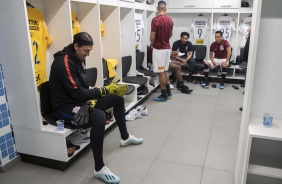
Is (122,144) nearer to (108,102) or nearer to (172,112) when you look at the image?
(108,102)

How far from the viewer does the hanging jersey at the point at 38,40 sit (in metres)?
2.39

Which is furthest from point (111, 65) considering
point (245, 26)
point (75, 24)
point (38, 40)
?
point (245, 26)

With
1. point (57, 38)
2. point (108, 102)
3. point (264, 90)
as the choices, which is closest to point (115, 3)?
point (57, 38)

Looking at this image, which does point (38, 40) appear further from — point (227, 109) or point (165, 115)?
point (227, 109)

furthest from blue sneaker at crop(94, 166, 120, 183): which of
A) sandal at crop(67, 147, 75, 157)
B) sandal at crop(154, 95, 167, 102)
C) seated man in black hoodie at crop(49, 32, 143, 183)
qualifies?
sandal at crop(154, 95, 167, 102)

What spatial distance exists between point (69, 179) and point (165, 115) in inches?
70.9

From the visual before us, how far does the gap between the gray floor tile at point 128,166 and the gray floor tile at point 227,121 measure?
1.28 meters

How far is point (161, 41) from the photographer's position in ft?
13.2

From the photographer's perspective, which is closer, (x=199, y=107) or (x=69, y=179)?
(x=69, y=179)

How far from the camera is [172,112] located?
12.3 feet

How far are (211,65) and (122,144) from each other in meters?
3.32

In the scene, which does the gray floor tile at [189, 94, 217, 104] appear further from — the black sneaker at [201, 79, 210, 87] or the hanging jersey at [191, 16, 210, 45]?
the hanging jersey at [191, 16, 210, 45]

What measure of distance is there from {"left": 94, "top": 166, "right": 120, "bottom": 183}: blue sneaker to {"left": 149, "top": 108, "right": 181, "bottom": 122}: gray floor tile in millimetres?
1488

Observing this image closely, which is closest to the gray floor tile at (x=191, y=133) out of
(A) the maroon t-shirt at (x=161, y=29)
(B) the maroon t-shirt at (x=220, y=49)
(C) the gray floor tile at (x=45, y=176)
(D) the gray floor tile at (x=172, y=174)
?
(D) the gray floor tile at (x=172, y=174)
